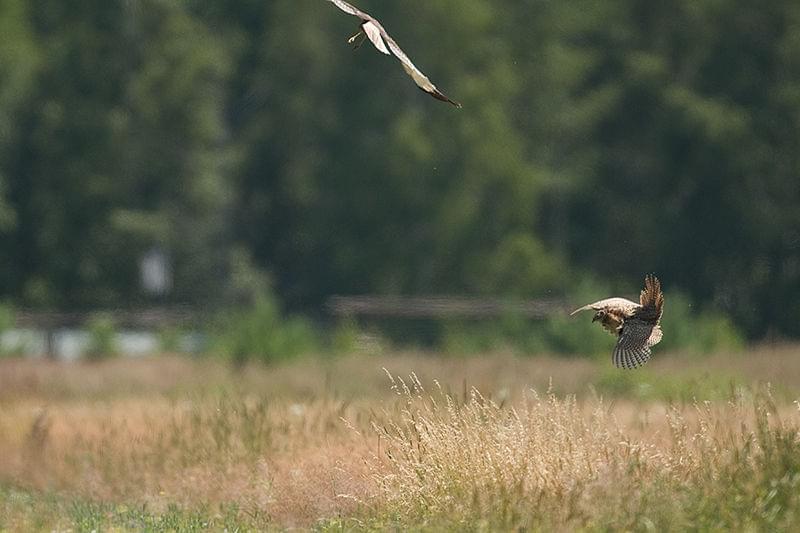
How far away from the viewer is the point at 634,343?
11.9 metres

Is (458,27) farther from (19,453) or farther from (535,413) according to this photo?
(535,413)

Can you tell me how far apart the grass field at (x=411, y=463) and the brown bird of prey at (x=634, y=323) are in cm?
49

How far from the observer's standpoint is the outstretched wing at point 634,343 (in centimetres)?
1186

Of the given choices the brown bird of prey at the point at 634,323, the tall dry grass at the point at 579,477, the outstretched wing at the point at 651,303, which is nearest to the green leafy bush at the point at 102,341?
the tall dry grass at the point at 579,477

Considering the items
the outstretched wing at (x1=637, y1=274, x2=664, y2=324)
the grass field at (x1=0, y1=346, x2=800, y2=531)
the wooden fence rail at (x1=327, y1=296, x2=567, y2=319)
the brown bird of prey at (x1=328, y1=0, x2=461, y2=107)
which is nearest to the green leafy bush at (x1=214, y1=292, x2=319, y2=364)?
the wooden fence rail at (x1=327, y1=296, x2=567, y2=319)

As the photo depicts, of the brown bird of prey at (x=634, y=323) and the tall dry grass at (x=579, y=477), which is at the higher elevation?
the brown bird of prey at (x=634, y=323)

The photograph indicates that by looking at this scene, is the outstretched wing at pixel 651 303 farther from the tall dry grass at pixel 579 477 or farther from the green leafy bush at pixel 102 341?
the green leafy bush at pixel 102 341

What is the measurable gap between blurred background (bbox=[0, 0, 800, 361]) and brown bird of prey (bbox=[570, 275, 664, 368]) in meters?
29.3

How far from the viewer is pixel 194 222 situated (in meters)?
45.6

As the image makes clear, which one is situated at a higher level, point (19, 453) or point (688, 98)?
point (688, 98)

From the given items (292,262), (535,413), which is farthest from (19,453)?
(292,262)

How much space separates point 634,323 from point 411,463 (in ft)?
6.25

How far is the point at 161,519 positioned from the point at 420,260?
32.1m

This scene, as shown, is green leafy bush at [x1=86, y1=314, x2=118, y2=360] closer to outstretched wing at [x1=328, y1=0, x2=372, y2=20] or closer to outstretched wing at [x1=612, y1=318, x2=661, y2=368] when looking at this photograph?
outstretched wing at [x1=612, y1=318, x2=661, y2=368]
